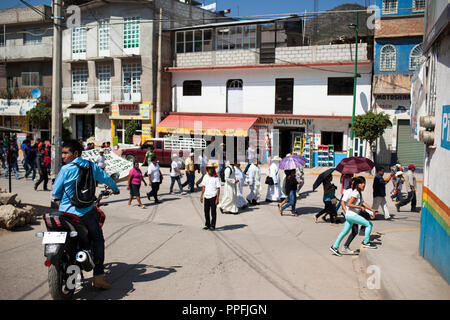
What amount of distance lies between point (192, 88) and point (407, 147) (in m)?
14.8

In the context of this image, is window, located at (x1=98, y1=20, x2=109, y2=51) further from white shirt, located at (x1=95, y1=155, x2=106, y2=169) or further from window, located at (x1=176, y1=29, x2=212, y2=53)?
white shirt, located at (x1=95, y1=155, x2=106, y2=169)

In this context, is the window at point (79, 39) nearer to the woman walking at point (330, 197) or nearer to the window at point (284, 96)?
the window at point (284, 96)

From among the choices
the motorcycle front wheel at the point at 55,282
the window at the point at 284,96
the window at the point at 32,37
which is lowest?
the motorcycle front wheel at the point at 55,282

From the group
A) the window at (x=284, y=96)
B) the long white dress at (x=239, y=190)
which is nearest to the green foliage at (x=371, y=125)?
the window at (x=284, y=96)

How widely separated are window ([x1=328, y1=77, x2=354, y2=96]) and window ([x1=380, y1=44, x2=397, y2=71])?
1953mm

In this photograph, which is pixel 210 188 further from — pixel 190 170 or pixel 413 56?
pixel 413 56

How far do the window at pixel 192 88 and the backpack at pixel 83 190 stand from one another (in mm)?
24310

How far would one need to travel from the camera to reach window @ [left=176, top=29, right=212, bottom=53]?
96.2ft

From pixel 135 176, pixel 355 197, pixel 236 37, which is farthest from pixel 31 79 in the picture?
pixel 355 197

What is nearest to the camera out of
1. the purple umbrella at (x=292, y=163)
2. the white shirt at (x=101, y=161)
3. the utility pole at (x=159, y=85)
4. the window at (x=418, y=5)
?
the purple umbrella at (x=292, y=163)

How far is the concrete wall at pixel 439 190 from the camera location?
5805 millimetres

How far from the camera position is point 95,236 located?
5430mm

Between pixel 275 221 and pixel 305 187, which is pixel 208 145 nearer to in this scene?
pixel 305 187

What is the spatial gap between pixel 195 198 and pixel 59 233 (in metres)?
9.29
